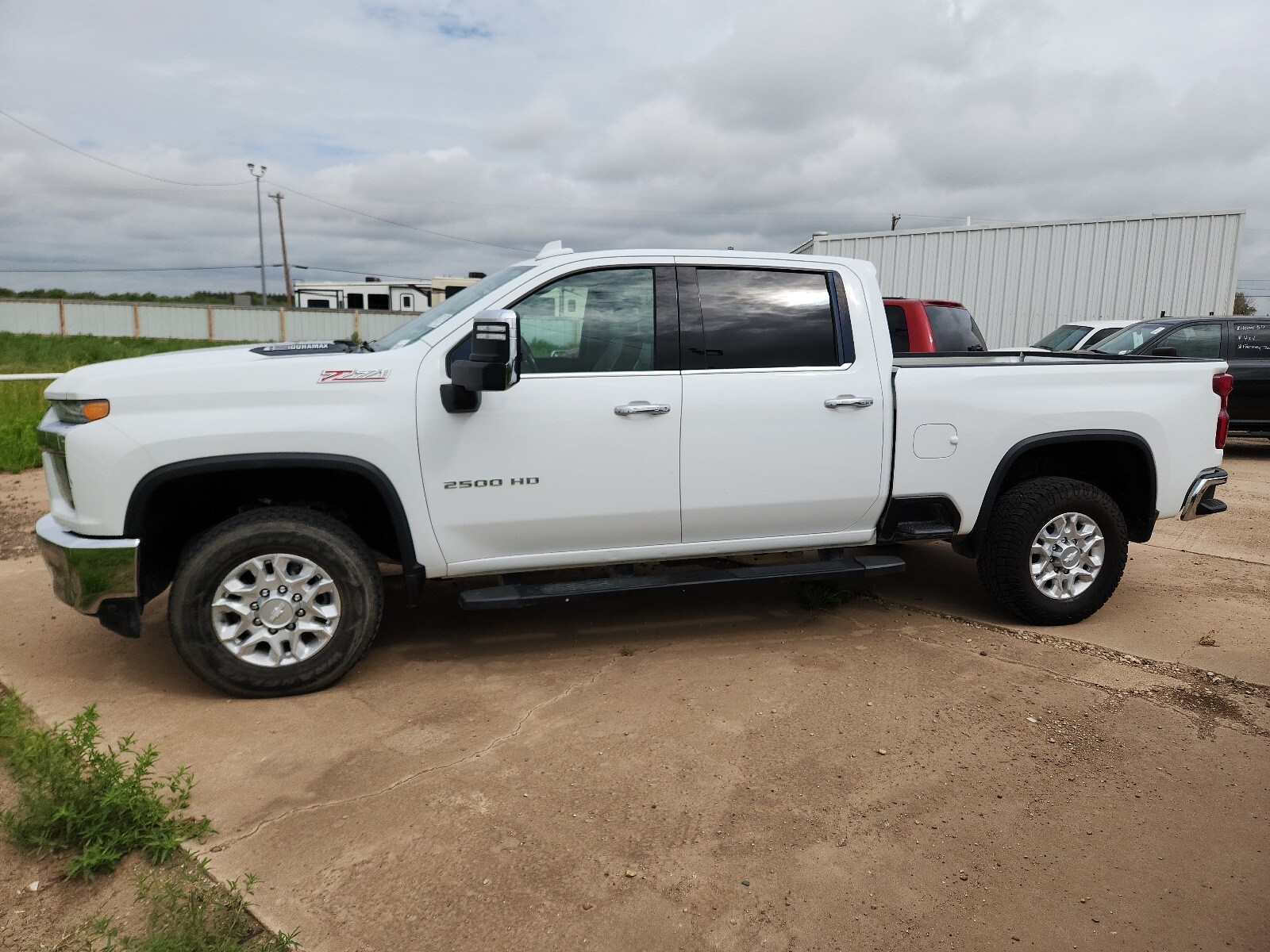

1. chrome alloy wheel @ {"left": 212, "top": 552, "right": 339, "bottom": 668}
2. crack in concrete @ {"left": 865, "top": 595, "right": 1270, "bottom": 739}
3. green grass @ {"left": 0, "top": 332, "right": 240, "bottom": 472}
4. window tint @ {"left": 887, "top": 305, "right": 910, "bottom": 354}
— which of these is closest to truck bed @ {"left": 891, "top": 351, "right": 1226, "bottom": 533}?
crack in concrete @ {"left": 865, "top": 595, "right": 1270, "bottom": 739}

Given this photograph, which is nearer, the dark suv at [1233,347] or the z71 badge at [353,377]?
the z71 badge at [353,377]

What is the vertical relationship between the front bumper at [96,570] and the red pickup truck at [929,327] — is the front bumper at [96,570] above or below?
below

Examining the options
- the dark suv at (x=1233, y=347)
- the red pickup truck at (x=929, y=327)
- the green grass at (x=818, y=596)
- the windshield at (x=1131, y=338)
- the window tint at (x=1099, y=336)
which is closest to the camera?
the green grass at (x=818, y=596)

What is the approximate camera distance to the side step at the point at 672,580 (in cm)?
418

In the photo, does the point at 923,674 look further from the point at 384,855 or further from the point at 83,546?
the point at 83,546

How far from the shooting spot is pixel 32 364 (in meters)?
23.8

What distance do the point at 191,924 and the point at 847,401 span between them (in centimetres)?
336

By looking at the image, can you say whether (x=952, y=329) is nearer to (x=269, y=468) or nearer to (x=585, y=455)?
(x=585, y=455)

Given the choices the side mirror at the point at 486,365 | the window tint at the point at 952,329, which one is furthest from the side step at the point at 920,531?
the window tint at the point at 952,329

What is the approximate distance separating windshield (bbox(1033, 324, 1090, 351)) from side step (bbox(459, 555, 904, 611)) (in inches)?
364

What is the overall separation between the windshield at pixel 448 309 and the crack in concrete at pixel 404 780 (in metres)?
1.68

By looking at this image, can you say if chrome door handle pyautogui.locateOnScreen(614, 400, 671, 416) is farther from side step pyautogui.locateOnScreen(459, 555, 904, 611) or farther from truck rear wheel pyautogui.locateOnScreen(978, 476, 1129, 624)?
truck rear wheel pyautogui.locateOnScreen(978, 476, 1129, 624)

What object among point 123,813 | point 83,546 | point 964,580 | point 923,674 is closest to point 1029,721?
point 923,674

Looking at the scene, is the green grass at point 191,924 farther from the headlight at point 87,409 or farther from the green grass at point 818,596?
the green grass at point 818,596
